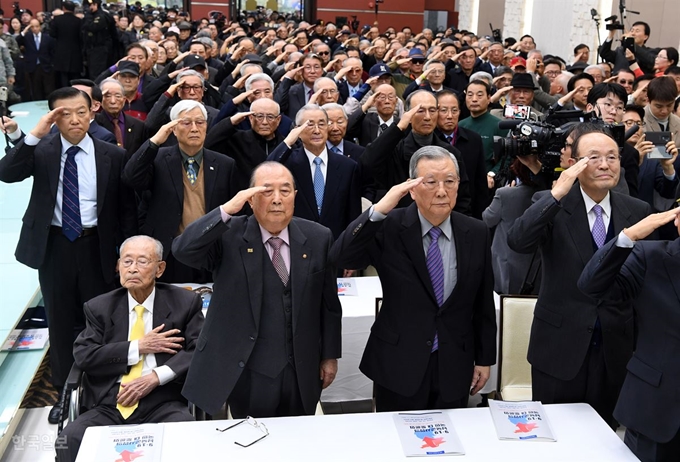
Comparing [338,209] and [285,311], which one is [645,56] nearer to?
[338,209]

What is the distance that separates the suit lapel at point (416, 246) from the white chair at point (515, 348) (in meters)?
0.89

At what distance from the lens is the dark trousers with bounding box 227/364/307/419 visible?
131 inches

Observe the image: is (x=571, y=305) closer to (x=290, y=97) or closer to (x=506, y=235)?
(x=506, y=235)

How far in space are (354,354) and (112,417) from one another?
145cm

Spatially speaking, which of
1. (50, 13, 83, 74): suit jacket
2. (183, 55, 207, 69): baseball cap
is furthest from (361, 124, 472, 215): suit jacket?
(50, 13, 83, 74): suit jacket

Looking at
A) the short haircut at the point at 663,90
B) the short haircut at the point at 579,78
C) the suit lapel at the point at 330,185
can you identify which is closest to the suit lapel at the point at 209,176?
the suit lapel at the point at 330,185

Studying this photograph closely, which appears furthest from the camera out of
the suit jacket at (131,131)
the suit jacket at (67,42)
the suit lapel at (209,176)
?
the suit jacket at (67,42)

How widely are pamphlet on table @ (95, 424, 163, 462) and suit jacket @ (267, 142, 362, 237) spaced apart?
2.32m

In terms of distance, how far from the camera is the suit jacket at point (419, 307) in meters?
3.30

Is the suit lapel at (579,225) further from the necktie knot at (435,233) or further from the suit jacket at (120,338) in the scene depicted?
the suit jacket at (120,338)

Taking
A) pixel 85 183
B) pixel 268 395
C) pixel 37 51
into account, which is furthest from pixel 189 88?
pixel 37 51

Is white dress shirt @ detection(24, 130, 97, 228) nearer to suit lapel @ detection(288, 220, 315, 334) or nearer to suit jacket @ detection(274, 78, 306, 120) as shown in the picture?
suit lapel @ detection(288, 220, 315, 334)

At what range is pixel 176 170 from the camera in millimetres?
4934

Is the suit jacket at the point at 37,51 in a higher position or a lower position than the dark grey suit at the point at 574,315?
higher
